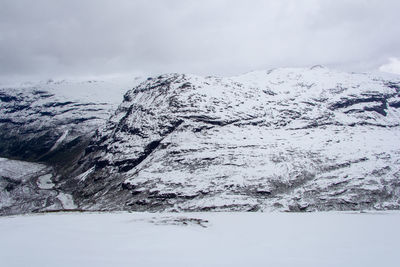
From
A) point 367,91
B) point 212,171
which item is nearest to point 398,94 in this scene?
point 367,91

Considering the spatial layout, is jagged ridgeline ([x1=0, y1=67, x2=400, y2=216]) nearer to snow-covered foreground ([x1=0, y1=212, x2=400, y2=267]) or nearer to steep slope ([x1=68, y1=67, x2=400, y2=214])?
steep slope ([x1=68, y1=67, x2=400, y2=214])

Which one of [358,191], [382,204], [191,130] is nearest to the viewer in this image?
[382,204]

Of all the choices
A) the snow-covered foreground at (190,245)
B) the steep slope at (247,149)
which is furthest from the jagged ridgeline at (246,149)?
the snow-covered foreground at (190,245)

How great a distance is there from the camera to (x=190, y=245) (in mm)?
15836

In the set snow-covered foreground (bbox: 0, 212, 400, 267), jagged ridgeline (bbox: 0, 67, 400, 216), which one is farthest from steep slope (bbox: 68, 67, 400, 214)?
snow-covered foreground (bbox: 0, 212, 400, 267)

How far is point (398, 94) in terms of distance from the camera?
637ft

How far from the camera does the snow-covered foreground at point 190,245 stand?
1305 cm

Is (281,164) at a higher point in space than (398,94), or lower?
lower

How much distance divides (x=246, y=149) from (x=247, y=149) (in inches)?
15.9

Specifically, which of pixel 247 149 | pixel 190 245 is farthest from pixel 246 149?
pixel 190 245

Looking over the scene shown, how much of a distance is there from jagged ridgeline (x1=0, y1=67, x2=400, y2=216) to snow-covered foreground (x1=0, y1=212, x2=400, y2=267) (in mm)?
61811

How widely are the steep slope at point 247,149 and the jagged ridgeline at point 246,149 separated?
42 cm

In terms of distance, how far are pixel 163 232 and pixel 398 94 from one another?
740ft

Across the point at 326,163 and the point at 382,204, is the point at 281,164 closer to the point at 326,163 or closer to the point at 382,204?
the point at 326,163
